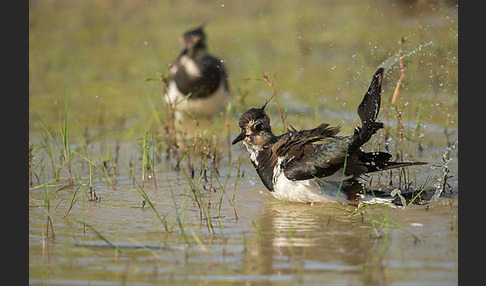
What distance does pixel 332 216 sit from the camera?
4.71 metres

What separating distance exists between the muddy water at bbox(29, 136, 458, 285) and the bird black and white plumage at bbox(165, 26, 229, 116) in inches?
125

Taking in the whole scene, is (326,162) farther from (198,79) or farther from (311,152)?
(198,79)

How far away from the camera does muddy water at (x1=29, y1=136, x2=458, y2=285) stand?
3611mm

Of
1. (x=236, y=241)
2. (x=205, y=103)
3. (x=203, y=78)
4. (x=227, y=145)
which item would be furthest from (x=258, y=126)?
(x=203, y=78)

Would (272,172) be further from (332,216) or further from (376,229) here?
(376,229)

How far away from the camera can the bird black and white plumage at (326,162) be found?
4.89 meters

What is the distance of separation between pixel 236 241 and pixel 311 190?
96 cm

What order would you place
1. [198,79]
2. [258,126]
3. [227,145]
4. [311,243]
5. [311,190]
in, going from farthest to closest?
[198,79]
[227,145]
[258,126]
[311,190]
[311,243]

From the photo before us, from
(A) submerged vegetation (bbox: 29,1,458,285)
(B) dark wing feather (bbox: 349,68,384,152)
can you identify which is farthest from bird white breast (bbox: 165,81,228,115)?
(B) dark wing feather (bbox: 349,68,384,152)

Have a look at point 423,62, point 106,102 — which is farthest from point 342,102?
point 106,102

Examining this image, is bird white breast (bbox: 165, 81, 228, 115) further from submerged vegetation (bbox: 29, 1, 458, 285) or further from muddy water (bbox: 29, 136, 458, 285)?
muddy water (bbox: 29, 136, 458, 285)

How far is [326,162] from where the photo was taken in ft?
16.1

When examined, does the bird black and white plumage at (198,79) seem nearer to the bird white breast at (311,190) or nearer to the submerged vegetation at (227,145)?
the submerged vegetation at (227,145)

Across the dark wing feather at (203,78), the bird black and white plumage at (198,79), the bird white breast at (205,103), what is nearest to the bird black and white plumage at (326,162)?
the bird black and white plumage at (198,79)
